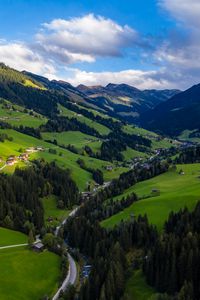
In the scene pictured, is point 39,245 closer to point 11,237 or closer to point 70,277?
point 11,237

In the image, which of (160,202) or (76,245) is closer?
(76,245)

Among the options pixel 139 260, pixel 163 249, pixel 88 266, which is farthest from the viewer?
pixel 88 266

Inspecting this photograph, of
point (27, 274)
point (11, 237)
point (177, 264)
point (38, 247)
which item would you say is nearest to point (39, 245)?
point (38, 247)

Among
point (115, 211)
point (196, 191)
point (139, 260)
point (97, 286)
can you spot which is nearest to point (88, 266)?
point (139, 260)

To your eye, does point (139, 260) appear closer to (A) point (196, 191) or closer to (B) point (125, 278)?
(B) point (125, 278)

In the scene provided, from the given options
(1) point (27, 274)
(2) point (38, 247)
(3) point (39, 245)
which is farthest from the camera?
(3) point (39, 245)

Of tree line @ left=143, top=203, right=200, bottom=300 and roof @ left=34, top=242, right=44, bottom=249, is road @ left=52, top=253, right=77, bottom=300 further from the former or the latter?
tree line @ left=143, top=203, right=200, bottom=300
